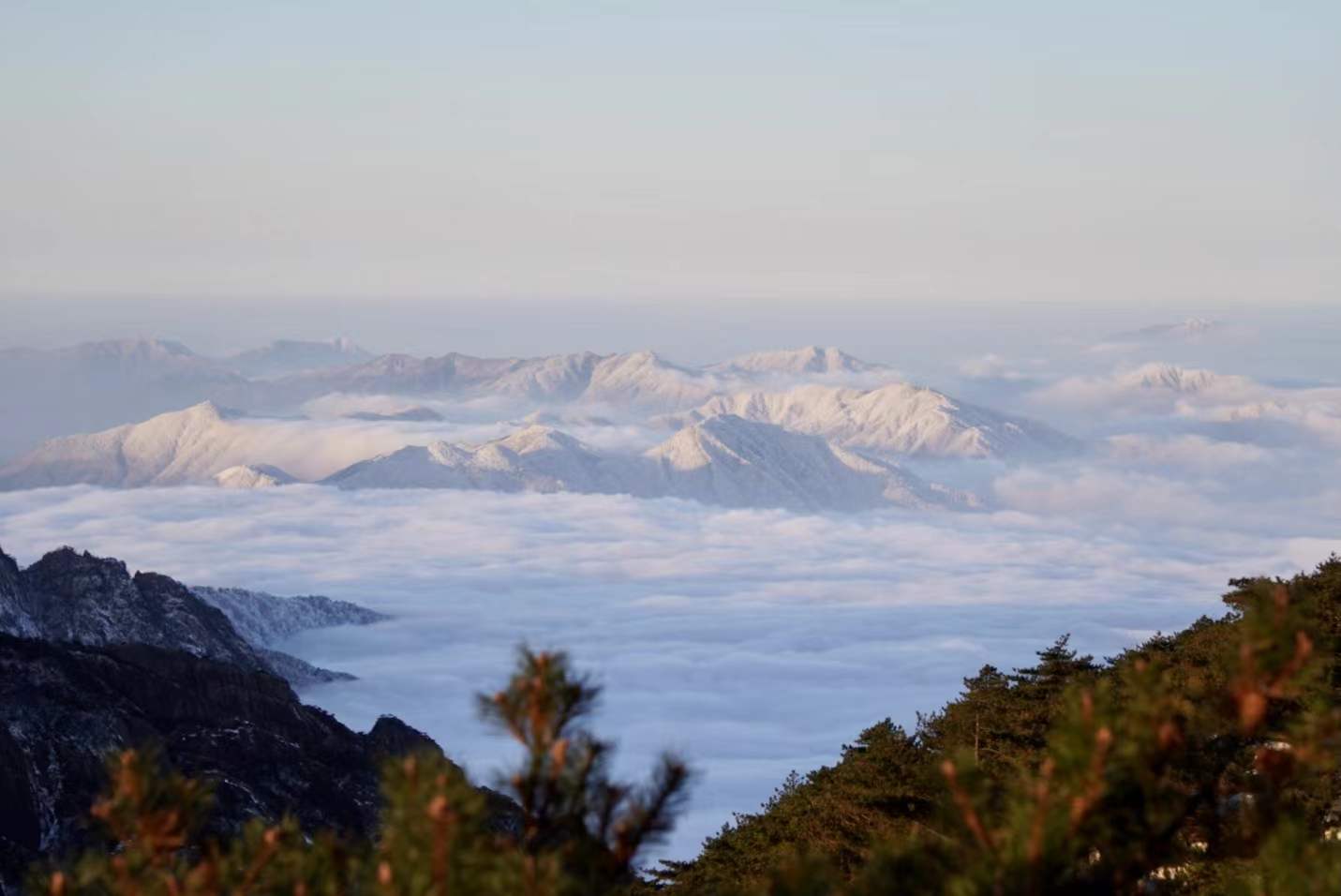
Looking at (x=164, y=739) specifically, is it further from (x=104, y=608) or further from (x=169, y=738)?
(x=104, y=608)

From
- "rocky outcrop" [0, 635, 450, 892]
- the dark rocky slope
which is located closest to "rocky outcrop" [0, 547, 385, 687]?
"rocky outcrop" [0, 635, 450, 892]

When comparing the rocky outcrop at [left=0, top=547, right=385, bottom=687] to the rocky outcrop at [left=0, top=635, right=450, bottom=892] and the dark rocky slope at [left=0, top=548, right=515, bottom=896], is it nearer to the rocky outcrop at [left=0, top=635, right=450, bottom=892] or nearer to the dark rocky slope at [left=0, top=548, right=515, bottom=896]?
the rocky outcrop at [left=0, top=635, right=450, bottom=892]

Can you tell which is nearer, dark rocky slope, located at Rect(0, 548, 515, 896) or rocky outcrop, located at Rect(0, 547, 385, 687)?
dark rocky slope, located at Rect(0, 548, 515, 896)

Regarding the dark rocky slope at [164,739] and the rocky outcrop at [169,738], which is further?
the rocky outcrop at [169,738]

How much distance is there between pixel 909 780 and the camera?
3888 cm

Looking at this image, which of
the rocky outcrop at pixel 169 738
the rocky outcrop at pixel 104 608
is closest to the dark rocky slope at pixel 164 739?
the rocky outcrop at pixel 169 738

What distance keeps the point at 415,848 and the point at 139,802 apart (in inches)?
94.1

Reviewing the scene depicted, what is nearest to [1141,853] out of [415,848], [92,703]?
[415,848]

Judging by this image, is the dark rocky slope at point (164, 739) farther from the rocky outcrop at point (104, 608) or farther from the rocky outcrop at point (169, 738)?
the rocky outcrop at point (104, 608)

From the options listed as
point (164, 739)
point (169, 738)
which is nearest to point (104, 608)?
point (169, 738)

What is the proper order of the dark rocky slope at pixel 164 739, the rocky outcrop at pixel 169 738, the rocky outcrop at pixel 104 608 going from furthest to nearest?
the rocky outcrop at pixel 104 608
the rocky outcrop at pixel 169 738
the dark rocky slope at pixel 164 739

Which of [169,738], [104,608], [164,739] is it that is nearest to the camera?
[164,739]

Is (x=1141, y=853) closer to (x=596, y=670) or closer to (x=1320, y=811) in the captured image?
(x=596, y=670)

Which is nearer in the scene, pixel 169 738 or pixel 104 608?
pixel 169 738
